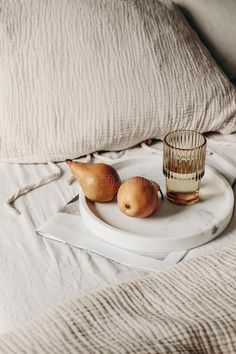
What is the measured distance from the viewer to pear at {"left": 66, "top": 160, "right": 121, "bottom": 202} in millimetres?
859

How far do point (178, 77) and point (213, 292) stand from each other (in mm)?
493

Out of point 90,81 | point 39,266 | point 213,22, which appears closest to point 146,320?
point 39,266

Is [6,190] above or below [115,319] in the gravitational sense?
below

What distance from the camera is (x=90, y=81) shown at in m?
1.01

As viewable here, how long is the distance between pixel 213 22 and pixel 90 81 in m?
0.37

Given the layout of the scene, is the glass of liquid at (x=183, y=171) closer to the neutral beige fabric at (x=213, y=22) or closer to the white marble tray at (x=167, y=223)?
the white marble tray at (x=167, y=223)

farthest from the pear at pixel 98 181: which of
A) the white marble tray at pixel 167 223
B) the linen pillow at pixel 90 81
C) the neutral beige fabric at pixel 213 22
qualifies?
the neutral beige fabric at pixel 213 22

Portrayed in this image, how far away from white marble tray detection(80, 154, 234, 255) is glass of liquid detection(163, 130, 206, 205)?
0.02m

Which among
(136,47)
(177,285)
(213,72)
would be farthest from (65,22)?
(177,285)

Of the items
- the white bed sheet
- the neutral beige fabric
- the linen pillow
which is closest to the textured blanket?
the white bed sheet

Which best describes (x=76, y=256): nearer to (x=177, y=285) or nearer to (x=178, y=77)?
(x=177, y=285)

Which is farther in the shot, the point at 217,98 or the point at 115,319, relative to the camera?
the point at 217,98

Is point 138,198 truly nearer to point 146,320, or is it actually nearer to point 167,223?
point 167,223

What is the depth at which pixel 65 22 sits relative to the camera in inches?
40.8
